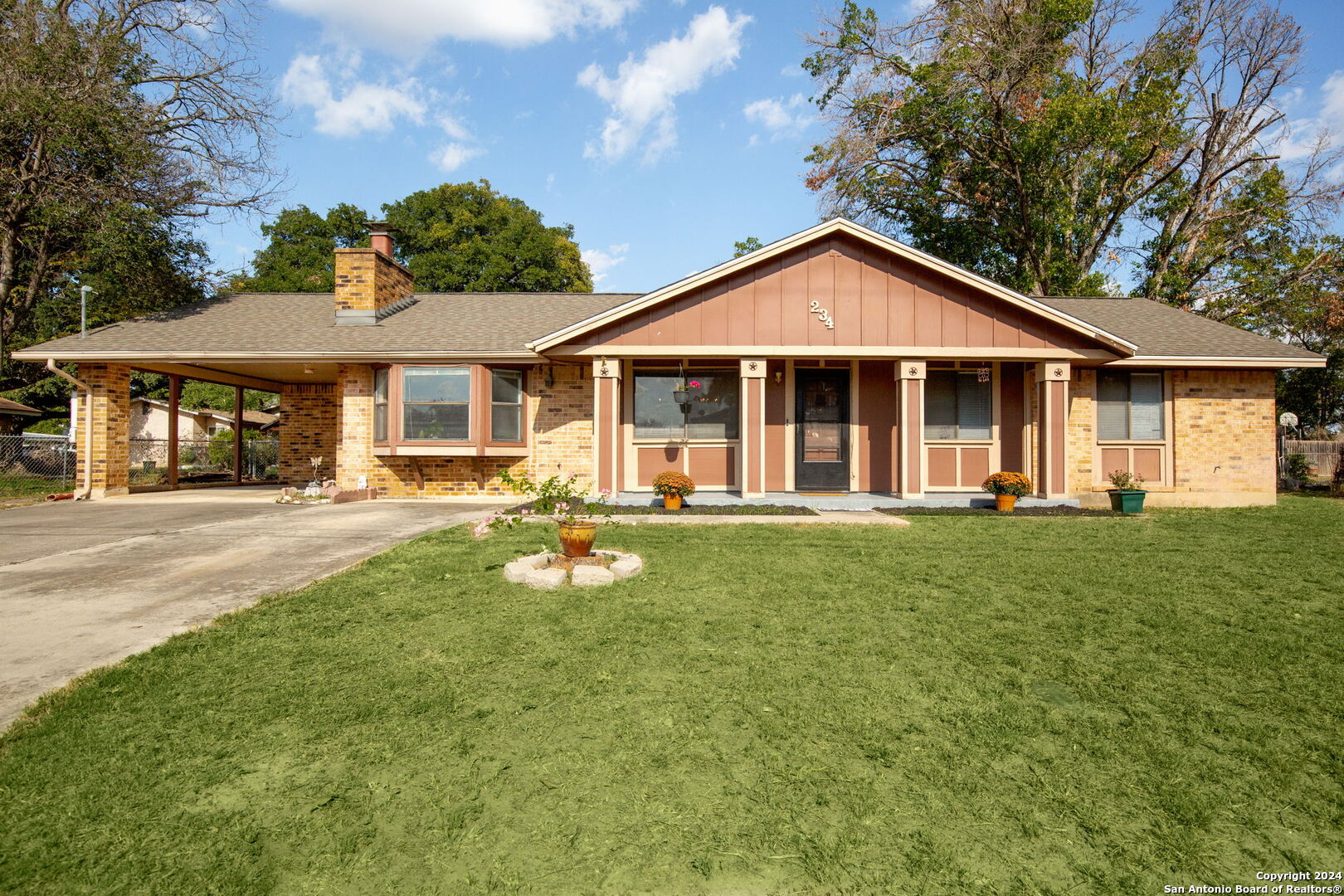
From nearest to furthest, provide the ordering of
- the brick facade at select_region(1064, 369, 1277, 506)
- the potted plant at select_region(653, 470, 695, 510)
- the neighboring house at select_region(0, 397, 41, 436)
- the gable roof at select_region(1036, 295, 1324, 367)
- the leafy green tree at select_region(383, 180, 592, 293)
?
1. the potted plant at select_region(653, 470, 695, 510)
2. the gable roof at select_region(1036, 295, 1324, 367)
3. the brick facade at select_region(1064, 369, 1277, 506)
4. the neighboring house at select_region(0, 397, 41, 436)
5. the leafy green tree at select_region(383, 180, 592, 293)

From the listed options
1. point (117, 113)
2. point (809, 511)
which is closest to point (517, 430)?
point (809, 511)

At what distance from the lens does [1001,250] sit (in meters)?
24.8

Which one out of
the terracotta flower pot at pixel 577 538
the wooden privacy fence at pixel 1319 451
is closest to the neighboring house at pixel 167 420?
the terracotta flower pot at pixel 577 538

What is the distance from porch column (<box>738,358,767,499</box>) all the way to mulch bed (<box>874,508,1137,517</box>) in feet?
6.58

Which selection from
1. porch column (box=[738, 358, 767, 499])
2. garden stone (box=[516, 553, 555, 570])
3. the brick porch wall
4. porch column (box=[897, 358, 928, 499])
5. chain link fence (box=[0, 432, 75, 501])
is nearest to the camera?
garden stone (box=[516, 553, 555, 570])

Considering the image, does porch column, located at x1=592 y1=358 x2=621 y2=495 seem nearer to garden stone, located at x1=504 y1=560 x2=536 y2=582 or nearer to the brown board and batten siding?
the brown board and batten siding

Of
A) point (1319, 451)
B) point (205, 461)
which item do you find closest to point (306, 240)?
point (205, 461)

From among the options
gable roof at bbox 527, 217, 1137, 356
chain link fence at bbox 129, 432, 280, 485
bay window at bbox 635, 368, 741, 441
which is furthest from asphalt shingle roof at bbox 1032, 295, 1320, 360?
chain link fence at bbox 129, 432, 280, 485

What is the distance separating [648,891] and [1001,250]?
2716 centimetres

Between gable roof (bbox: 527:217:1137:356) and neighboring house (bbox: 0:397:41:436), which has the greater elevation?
gable roof (bbox: 527:217:1137:356)

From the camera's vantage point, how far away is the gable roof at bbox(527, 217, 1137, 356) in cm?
1123

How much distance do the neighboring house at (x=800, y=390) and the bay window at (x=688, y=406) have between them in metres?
0.04

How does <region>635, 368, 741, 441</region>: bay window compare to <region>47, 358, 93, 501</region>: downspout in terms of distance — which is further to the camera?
<region>47, 358, 93, 501</region>: downspout

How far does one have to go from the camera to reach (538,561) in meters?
6.25
